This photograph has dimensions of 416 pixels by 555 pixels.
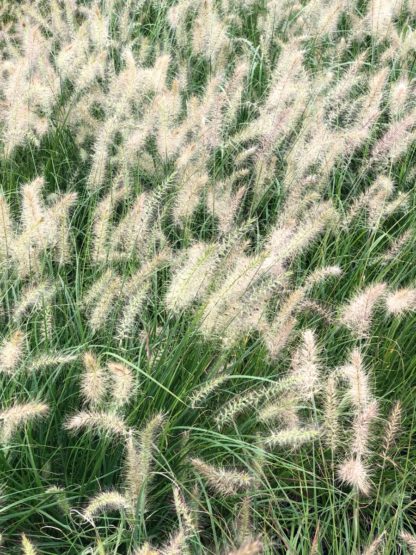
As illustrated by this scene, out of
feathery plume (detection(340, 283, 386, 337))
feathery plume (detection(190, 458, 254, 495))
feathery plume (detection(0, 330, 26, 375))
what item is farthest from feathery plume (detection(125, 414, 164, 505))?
feathery plume (detection(340, 283, 386, 337))

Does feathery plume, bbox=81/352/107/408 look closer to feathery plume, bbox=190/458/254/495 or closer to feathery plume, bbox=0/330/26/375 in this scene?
feathery plume, bbox=0/330/26/375

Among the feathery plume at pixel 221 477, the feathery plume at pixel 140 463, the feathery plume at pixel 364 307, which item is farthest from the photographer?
the feathery plume at pixel 364 307

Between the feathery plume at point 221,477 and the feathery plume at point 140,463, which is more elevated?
the feathery plume at point 140,463

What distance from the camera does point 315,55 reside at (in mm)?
4156

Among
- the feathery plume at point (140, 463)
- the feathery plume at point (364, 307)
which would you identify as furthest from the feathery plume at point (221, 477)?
the feathery plume at point (364, 307)

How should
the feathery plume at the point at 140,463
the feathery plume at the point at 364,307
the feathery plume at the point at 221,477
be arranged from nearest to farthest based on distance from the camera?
the feathery plume at the point at 140,463 < the feathery plume at the point at 221,477 < the feathery plume at the point at 364,307

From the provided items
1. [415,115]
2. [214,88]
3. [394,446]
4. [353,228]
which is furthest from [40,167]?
[394,446]

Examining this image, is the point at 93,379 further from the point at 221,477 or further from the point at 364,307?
the point at 364,307

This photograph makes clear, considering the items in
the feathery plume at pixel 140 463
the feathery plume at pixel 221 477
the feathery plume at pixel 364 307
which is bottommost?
the feathery plume at pixel 221 477

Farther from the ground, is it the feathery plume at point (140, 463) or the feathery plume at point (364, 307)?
the feathery plume at point (364, 307)

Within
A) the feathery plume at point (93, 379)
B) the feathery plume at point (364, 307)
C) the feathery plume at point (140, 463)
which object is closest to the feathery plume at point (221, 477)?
the feathery plume at point (140, 463)

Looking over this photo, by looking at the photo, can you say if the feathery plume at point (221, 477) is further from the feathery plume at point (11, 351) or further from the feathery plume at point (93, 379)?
the feathery plume at point (11, 351)

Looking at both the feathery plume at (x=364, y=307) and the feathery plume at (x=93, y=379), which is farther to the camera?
the feathery plume at (x=364, y=307)

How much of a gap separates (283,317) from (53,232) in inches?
36.0
